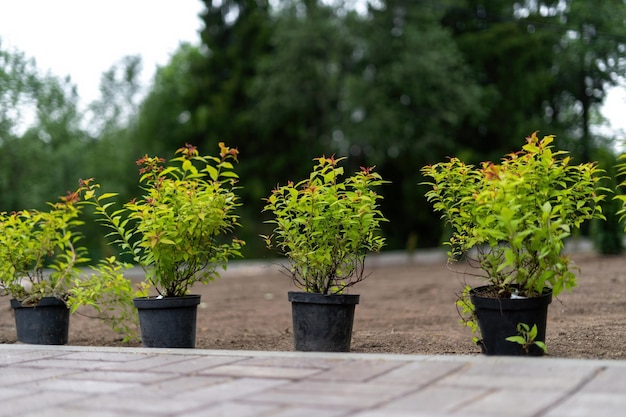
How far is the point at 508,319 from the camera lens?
14.0ft

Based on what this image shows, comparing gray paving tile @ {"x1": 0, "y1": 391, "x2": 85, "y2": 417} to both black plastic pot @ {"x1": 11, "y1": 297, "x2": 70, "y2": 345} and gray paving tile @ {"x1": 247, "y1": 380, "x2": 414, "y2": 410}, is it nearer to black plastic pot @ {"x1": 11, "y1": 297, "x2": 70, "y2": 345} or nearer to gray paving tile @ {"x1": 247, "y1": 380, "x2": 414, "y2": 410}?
gray paving tile @ {"x1": 247, "y1": 380, "x2": 414, "y2": 410}

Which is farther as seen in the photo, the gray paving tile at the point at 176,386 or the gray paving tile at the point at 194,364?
the gray paving tile at the point at 194,364

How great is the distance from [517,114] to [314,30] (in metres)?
10.2

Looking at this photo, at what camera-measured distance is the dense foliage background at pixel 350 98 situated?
2283cm

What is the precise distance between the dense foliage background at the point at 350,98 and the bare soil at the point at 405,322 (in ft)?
35.0

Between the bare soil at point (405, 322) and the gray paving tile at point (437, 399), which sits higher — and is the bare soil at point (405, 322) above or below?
below

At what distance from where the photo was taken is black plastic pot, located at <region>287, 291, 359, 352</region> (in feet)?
16.0

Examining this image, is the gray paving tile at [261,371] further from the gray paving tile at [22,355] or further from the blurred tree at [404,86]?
the blurred tree at [404,86]

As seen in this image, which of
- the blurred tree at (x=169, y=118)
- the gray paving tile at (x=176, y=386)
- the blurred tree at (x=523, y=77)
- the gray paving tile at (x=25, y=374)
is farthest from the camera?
the blurred tree at (x=169, y=118)

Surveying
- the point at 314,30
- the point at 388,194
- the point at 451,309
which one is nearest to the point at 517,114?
the point at 388,194

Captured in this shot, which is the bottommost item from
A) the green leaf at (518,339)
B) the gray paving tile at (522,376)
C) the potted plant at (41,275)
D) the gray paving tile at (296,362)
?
the gray paving tile at (296,362)

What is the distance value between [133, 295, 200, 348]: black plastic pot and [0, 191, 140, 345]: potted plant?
0.65m

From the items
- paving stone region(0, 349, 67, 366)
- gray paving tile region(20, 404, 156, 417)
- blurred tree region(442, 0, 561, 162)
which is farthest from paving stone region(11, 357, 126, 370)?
blurred tree region(442, 0, 561, 162)

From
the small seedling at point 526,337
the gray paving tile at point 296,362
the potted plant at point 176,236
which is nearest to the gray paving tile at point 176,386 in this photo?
the gray paving tile at point 296,362
